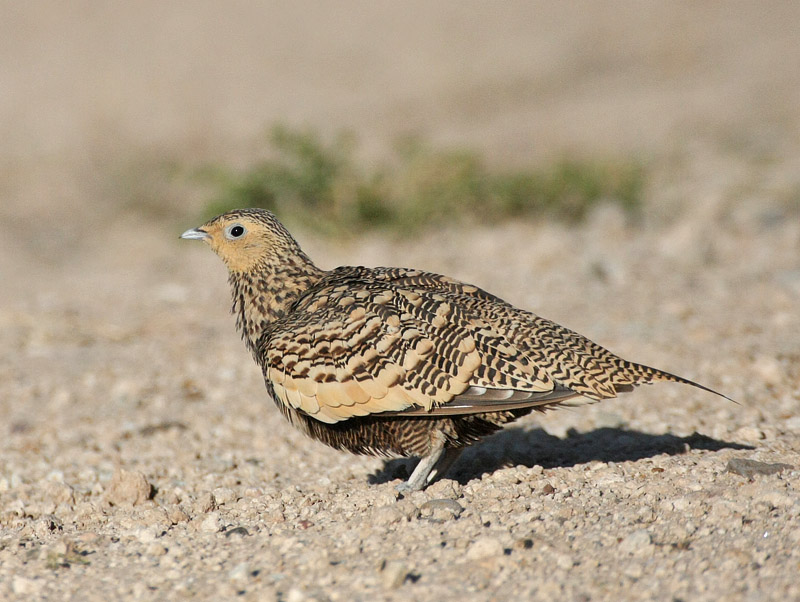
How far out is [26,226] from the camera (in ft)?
43.1

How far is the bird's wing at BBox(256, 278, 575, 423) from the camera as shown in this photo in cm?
426

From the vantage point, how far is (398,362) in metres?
4.32

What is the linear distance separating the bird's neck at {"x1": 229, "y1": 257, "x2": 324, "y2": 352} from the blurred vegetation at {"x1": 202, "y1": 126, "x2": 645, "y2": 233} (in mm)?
4968

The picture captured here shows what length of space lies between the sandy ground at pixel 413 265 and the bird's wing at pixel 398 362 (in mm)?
472

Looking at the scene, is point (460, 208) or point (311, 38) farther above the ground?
point (311, 38)

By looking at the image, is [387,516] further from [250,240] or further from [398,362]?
[250,240]

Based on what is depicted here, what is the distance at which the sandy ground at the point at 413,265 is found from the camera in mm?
3721

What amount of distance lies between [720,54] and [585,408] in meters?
16.6

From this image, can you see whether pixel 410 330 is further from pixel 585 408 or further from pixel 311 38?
pixel 311 38

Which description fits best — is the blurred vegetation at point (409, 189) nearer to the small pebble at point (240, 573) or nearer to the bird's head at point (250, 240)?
the bird's head at point (250, 240)

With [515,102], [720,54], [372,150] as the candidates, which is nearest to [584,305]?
[372,150]

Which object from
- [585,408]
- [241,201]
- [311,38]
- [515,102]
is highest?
[311,38]

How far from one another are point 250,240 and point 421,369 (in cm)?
137

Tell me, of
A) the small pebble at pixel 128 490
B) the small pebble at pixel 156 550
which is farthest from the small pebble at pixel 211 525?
the small pebble at pixel 128 490
